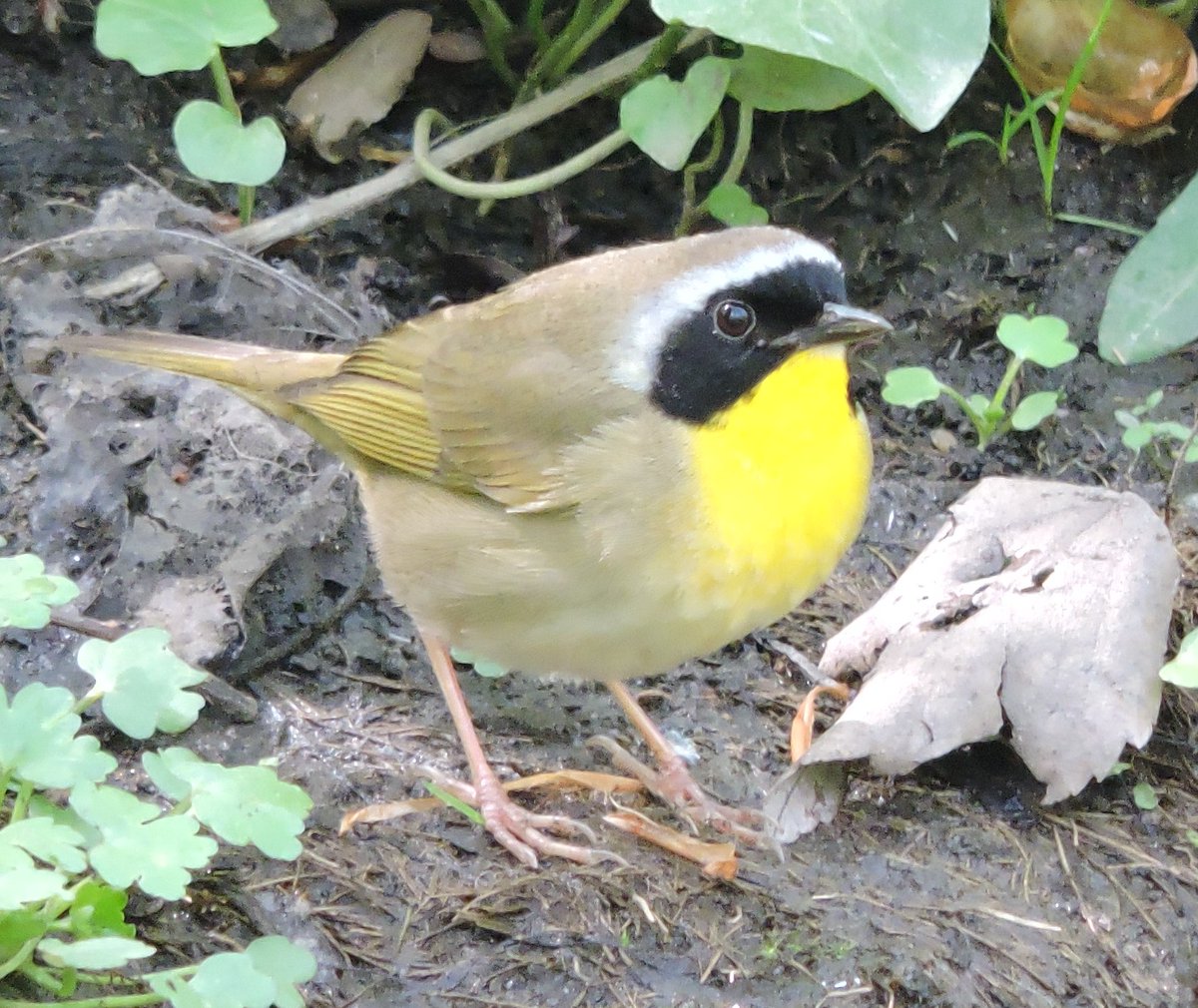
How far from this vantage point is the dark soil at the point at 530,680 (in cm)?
302

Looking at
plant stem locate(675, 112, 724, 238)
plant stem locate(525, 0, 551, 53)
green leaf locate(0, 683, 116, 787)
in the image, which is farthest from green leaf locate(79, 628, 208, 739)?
plant stem locate(525, 0, 551, 53)

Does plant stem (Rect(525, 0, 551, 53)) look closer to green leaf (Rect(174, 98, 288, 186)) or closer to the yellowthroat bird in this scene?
green leaf (Rect(174, 98, 288, 186))

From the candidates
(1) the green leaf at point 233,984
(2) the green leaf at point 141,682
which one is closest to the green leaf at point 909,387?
(2) the green leaf at point 141,682

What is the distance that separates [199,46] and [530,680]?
80.7 inches

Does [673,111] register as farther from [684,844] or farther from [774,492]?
[684,844]

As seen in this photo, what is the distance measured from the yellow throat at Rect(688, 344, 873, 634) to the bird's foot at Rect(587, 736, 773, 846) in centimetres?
59

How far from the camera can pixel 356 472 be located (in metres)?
3.94

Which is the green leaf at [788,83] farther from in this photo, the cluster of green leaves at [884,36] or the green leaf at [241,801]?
the green leaf at [241,801]

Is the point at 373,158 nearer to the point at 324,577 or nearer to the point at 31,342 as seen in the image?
the point at 31,342

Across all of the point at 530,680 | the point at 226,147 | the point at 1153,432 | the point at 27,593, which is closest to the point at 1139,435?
the point at 1153,432

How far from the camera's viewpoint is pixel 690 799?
3.61 m

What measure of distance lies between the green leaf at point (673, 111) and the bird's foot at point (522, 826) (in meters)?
2.02

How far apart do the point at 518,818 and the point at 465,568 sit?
0.60 metres

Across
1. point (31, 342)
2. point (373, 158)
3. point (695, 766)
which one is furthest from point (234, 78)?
point (695, 766)
